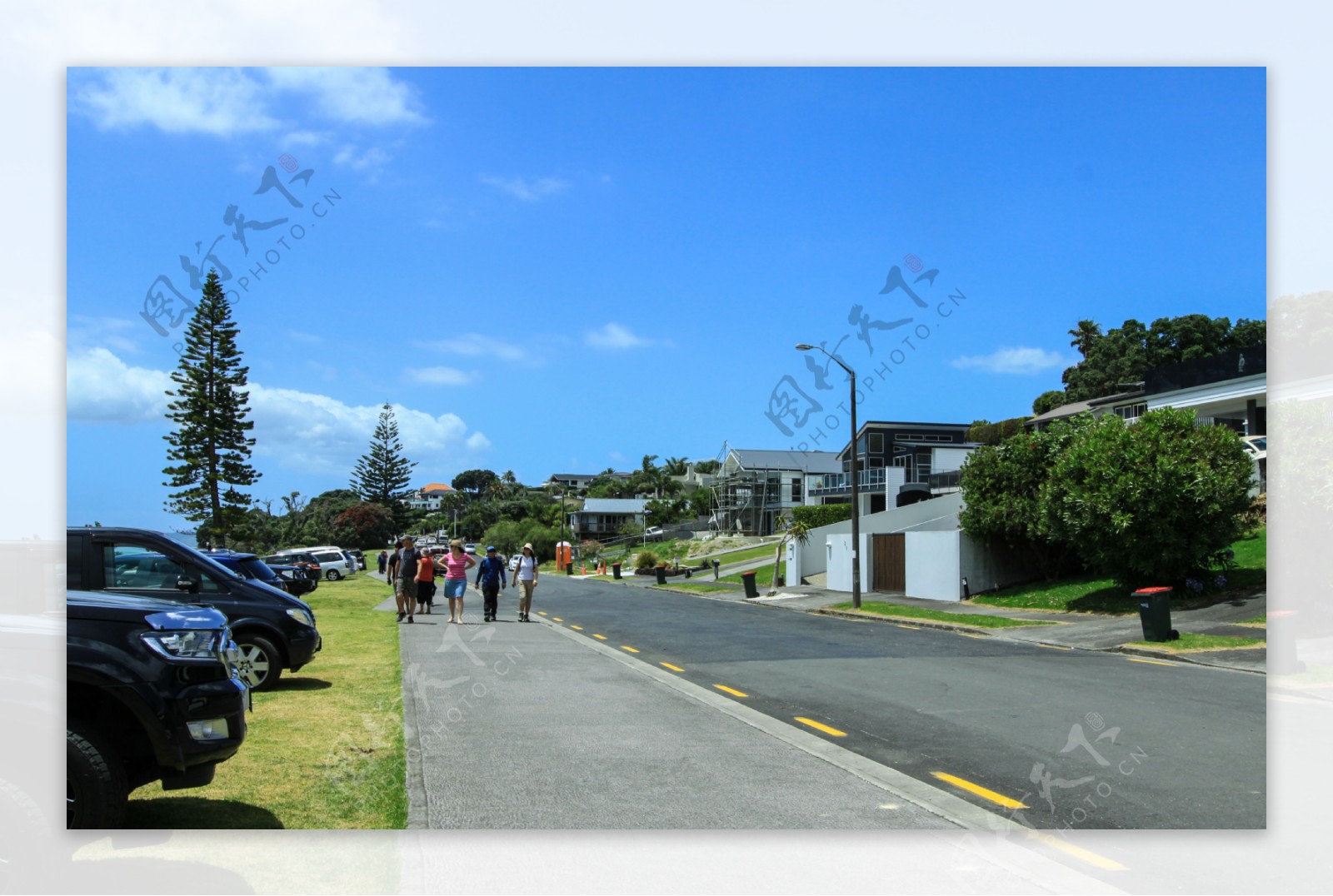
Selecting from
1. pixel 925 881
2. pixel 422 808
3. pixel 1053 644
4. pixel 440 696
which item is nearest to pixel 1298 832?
pixel 925 881

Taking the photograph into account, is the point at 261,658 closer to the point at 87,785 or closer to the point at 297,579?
the point at 87,785

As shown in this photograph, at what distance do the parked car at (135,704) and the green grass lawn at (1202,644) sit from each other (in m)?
14.6

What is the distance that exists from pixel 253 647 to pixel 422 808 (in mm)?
6008

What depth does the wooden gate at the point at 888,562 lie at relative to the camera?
108ft

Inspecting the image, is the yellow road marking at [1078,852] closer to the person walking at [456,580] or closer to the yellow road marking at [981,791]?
the yellow road marking at [981,791]

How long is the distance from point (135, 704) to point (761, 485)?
257 feet

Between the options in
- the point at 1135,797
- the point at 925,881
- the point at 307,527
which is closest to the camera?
the point at 925,881

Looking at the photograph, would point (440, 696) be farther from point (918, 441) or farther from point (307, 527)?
point (918, 441)

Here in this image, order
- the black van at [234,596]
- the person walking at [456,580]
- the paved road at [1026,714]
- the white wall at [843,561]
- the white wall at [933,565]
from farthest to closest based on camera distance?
the white wall at [843,561]
the white wall at [933,565]
the person walking at [456,580]
the black van at [234,596]
the paved road at [1026,714]

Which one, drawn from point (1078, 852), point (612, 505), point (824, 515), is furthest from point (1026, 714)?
point (612, 505)

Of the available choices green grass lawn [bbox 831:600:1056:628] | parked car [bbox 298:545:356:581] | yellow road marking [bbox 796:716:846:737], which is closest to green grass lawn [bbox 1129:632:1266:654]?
green grass lawn [bbox 831:600:1056:628]

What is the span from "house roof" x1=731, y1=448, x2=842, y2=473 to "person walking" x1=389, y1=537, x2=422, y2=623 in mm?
60304

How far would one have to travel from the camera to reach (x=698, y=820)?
606 centimetres

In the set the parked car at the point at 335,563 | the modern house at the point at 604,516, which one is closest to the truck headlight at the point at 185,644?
the parked car at the point at 335,563
